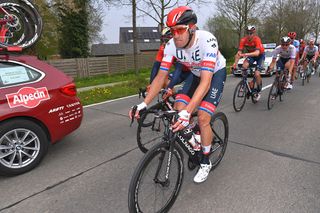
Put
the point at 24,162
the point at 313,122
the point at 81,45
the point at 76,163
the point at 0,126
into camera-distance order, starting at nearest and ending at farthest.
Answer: the point at 0,126
the point at 24,162
the point at 76,163
the point at 313,122
the point at 81,45

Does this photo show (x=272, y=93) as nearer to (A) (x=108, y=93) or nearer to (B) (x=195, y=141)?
(B) (x=195, y=141)

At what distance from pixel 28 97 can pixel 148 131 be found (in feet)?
6.37

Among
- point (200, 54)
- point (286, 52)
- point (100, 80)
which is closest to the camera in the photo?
point (200, 54)

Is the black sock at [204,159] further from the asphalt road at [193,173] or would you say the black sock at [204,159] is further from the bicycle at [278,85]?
the bicycle at [278,85]

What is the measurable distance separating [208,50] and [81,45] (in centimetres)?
2469

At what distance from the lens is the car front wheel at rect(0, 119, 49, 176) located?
3.31 m

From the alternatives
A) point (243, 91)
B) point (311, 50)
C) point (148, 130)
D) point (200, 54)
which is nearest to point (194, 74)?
point (200, 54)

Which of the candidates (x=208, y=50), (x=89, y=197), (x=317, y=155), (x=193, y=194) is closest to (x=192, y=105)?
(x=208, y=50)

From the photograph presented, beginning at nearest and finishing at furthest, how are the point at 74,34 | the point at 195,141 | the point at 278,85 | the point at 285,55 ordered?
the point at 195,141, the point at 278,85, the point at 285,55, the point at 74,34

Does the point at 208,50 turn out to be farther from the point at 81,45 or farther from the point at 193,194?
the point at 81,45

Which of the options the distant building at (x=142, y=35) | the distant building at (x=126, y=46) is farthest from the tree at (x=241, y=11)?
the distant building at (x=142, y=35)

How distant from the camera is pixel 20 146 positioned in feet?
11.3

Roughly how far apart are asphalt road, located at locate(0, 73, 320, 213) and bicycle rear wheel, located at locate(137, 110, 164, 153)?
0.62 ft

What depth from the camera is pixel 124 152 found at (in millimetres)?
4199
